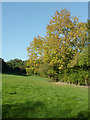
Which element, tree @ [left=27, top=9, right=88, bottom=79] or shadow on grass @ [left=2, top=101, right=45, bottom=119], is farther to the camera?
tree @ [left=27, top=9, right=88, bottom=79]

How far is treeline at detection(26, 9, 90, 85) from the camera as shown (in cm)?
1784

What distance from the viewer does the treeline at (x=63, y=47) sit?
58.5 ft

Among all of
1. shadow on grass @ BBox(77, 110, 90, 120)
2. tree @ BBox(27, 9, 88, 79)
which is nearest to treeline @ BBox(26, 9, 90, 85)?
tree @ BBox(27, 9, 88, 79)

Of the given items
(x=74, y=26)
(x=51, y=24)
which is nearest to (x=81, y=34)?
(x=74, y=26)

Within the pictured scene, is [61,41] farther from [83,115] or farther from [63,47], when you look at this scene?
[83,115]

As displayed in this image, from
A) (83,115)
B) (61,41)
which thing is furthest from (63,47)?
(83,115)

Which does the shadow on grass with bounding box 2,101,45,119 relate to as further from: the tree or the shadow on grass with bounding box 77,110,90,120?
the tree

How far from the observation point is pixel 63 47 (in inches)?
723

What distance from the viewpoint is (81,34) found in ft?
58.9

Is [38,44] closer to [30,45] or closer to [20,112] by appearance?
[30,45]

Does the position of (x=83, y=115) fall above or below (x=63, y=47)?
below

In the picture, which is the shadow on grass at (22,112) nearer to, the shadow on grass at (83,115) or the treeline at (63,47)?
the shadow on grass at (83,115)

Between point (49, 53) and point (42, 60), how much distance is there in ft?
7.51

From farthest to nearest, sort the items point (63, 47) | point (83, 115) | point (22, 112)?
1. point (63, 47)
2. point (22, 112)
3. point (83, 115)
